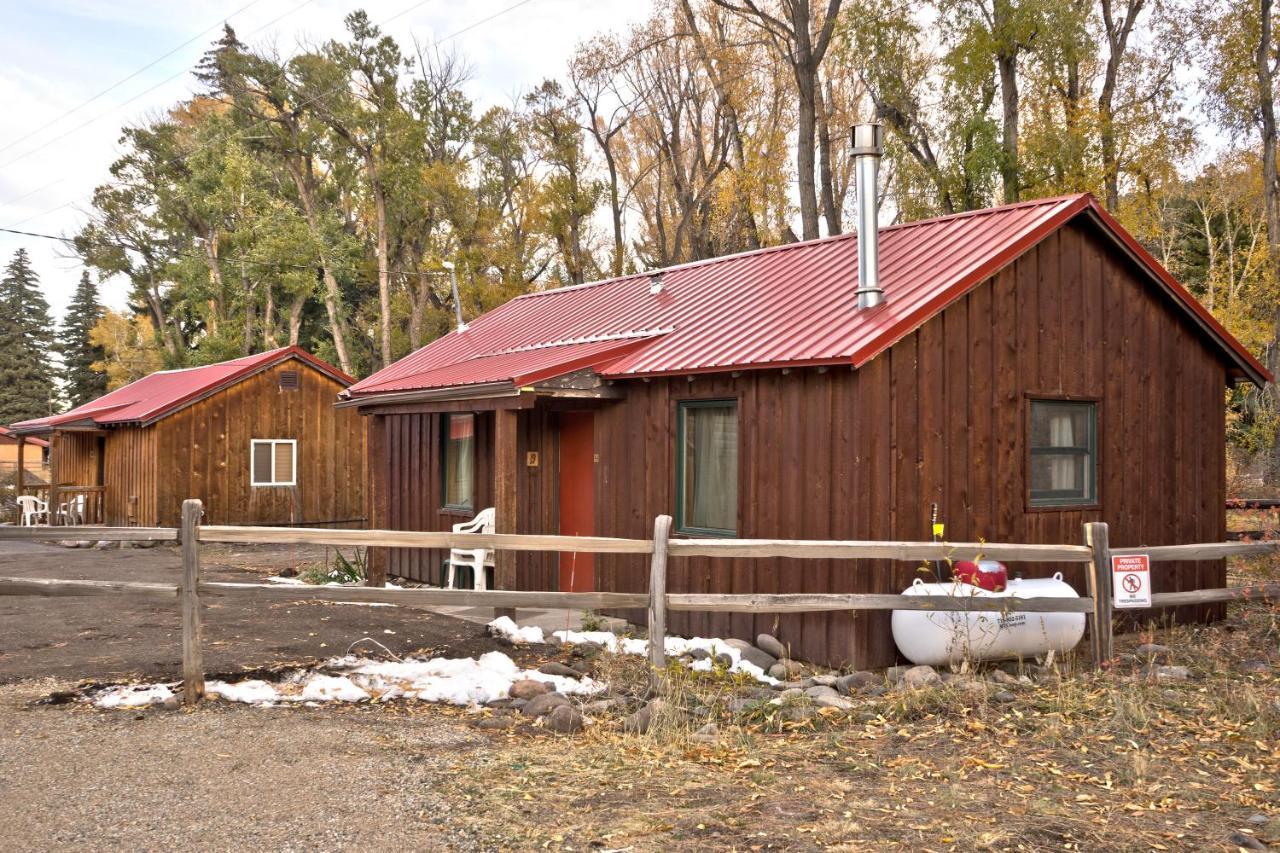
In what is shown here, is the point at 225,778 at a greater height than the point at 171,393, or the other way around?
the point at 171,393

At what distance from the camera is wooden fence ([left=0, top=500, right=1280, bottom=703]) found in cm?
758

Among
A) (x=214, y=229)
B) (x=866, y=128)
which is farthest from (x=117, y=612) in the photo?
(x=214, y=229)

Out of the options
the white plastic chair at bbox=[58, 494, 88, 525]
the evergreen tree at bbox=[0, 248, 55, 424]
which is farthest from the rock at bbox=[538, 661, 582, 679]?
the evergreen tree at bbox=[0, 248, 55, 424]

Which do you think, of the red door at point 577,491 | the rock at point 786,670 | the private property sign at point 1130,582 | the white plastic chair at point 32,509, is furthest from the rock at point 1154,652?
the white plastic chair at point 32,509

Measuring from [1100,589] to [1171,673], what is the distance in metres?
0.78

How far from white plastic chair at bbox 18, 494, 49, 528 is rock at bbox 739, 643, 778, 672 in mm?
22450

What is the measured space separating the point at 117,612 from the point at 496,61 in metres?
28.9

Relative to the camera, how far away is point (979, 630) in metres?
8.78

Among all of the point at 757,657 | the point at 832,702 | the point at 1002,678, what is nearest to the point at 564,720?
the point at 832,702

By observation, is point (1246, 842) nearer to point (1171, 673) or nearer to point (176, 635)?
point (1171, 673)

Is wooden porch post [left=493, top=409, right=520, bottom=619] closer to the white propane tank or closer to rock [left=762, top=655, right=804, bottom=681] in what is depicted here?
rock [left=762, top=655, right=804, bottom=681]

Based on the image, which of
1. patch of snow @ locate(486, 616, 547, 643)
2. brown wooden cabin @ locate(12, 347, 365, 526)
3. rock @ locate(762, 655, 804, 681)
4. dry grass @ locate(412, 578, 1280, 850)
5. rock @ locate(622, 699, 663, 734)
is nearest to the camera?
dry grass @ locate(412, 578, 1280, 850)

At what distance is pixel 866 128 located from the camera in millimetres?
10828

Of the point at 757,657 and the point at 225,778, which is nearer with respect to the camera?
the point at 225,778
